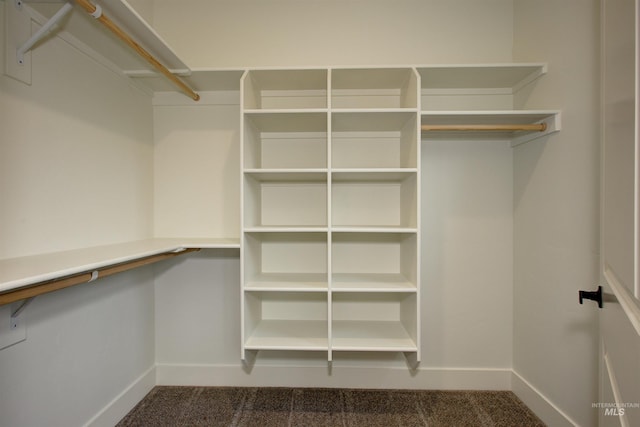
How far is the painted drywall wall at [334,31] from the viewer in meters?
2.07

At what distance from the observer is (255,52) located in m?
2.11

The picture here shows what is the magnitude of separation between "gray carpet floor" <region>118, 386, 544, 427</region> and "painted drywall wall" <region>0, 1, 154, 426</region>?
0.30 m

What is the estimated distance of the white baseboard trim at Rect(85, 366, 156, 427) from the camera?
162 centimetres

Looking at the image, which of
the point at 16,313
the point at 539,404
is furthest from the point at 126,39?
the point at 539,404

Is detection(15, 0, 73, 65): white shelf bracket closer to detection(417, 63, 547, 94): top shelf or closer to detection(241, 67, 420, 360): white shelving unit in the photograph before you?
detection(241, 67, 420, 360): white shelving unit

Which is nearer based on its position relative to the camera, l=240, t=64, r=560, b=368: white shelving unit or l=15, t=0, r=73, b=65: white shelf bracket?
l=15, t=0, r=73, b=65: white shelf bracket

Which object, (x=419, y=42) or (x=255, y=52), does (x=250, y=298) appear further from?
(x=419, y=42)

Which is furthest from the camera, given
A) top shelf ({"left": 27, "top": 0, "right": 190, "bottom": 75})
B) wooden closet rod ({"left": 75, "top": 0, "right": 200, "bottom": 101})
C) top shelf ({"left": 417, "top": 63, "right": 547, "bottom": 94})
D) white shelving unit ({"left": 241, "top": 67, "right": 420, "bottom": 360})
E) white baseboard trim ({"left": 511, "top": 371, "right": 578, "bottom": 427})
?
white shelving unit ({"left": 241, "top": 67, "right": 420, "bottom": 360})

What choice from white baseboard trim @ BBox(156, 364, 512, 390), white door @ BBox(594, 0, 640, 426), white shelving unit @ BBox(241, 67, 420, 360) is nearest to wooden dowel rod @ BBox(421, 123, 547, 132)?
white shelving unit @ BBox(241, 67, 420, 360)

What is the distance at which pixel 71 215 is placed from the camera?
4.68 feet

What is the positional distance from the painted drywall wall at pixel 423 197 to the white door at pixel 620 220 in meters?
0.94

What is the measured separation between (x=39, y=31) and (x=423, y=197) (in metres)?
2.08

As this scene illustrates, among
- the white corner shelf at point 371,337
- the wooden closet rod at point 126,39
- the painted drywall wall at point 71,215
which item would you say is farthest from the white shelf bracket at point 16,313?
the white corner shelf at point 371,337

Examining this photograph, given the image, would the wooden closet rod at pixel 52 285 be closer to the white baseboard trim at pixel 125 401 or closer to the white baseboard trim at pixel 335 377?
the white baseboard trim at pixel 125 401
